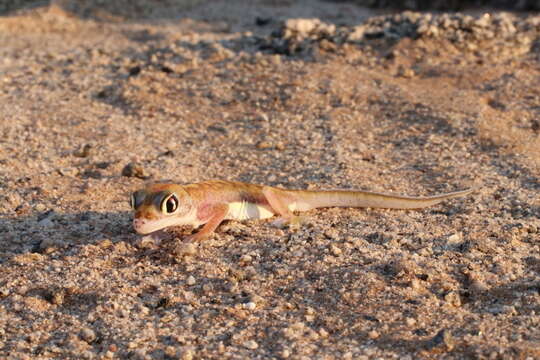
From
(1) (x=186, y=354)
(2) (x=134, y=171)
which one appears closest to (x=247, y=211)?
(2) (x=134, y=171)

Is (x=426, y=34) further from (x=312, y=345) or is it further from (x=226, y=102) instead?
(x=312, y=345)

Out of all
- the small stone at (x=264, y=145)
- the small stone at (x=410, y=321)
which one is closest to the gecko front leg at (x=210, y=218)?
the small stone at (x=410, y=321)

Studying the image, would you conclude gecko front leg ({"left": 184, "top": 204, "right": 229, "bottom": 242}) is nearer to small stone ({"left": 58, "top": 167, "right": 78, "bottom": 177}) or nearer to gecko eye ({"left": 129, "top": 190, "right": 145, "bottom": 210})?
gecko eye ({"left": 129, "top": 190, "right": 145, "bottom": 210})

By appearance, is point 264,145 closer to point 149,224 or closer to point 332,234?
point 332,234

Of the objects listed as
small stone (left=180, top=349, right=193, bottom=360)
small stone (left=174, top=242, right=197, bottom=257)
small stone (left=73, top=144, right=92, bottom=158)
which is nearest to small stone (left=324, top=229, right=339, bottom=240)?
small stone (left=174, top=242, right=197, bottom=257)

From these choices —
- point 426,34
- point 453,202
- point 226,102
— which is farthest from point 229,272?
point 426,34

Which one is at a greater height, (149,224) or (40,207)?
(149,224)
